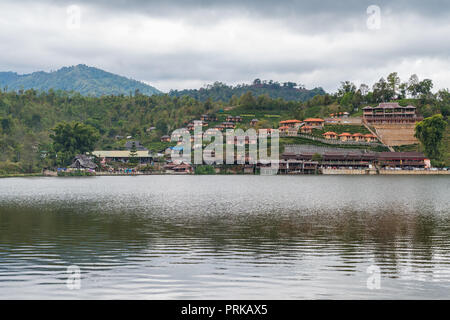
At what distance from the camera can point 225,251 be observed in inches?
875

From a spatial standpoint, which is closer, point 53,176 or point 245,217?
point 245,217

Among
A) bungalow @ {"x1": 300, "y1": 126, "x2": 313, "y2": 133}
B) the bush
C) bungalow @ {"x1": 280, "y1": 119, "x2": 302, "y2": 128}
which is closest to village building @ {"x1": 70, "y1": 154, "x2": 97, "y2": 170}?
the bush

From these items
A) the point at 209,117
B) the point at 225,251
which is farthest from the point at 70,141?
the point at 225,251

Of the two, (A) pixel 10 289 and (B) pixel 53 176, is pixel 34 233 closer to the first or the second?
(A) pixel 10 289

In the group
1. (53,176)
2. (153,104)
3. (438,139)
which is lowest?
(53,176)

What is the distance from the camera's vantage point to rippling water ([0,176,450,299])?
52.3 feet

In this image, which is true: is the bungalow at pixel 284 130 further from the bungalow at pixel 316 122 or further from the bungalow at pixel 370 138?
the bungalow at pixel 370 138

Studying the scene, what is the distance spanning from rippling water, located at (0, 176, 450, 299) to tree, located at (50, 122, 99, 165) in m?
76.9

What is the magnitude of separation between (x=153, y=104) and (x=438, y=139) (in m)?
111

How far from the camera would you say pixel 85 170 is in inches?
4537

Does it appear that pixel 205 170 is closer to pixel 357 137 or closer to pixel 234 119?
pixel 234 119

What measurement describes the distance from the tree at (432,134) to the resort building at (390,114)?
19.4 metres

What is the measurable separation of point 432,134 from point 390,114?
2532cm
